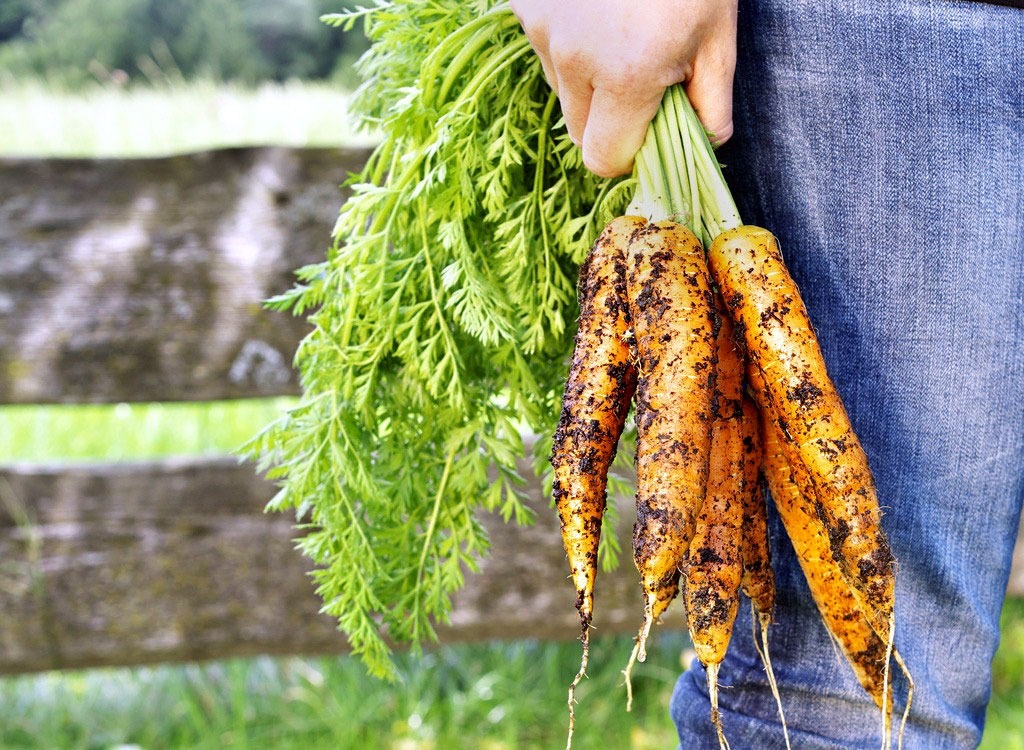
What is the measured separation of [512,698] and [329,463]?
1.42m

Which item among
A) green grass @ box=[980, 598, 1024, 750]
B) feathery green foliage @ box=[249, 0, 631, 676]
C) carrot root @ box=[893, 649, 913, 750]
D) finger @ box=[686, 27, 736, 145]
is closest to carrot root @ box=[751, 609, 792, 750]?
carrot root @ box=[893, 649, 913, 750]

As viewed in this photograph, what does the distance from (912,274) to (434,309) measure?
24.1 inches

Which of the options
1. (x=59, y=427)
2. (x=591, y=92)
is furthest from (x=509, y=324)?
(x=59, y=427)

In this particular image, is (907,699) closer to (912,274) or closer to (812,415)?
(812,415)

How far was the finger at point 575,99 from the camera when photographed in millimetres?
1013

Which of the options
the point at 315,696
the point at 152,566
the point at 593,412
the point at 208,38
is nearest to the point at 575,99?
the point at 593,412

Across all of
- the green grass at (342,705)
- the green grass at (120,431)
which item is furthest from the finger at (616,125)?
the green grass at (120,431)

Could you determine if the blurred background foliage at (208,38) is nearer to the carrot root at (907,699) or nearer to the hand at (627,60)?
the hand at (627,60)

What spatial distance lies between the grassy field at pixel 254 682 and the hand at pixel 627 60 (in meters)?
1.73

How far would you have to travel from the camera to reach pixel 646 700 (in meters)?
2.60

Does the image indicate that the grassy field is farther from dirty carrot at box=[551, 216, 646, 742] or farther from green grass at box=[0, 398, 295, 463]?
dirty carrot at box=[551, 216, 646, 742]

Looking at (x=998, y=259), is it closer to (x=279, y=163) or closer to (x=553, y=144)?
(x=553, y=144)

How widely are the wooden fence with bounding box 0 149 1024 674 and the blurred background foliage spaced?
3.29m

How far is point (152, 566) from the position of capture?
2.35 metres
